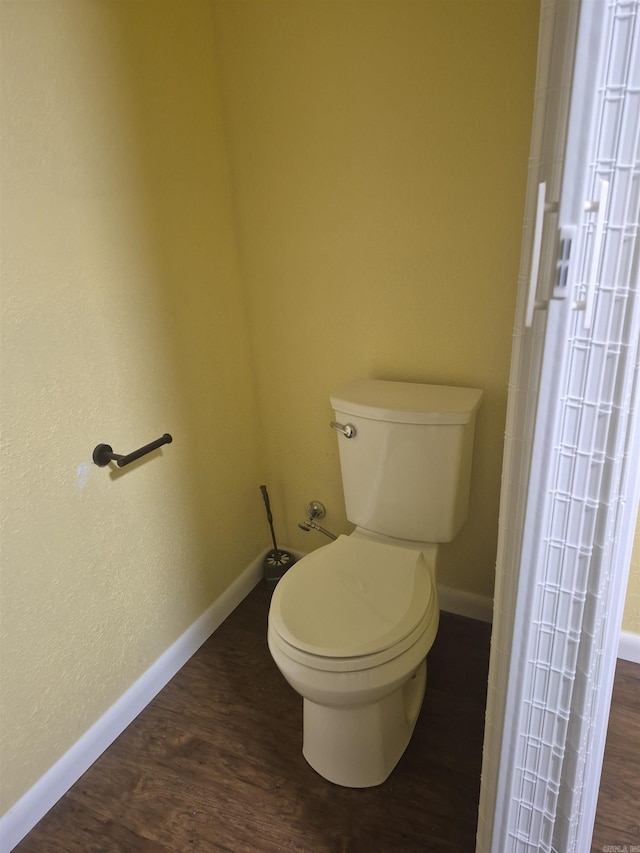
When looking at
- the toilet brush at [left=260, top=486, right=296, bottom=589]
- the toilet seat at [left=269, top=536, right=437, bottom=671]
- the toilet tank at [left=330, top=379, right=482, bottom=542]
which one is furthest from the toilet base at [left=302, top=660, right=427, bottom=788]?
the toilet brush at [left=260, top=486, right=296, bottom=589]

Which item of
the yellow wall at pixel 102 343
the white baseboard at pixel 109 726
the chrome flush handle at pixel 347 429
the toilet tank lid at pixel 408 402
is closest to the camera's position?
the yellow wall at pixel 102 343

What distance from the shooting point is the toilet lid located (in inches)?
46.1

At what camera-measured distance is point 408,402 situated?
57.1 inches

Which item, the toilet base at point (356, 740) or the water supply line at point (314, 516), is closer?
the toilet base at point (356, 740)

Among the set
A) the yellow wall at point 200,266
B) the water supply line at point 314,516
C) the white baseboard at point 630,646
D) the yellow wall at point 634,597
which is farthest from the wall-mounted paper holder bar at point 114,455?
the white baseboard at point 630,646

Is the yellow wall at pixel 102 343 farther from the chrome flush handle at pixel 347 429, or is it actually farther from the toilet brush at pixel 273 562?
the chrome flush handle at pixel 347 429

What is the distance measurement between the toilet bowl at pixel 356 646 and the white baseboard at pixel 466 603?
1.30 ft

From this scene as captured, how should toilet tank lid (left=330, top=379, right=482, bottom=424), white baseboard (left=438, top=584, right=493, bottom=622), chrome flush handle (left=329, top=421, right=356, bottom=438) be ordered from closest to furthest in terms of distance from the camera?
1. toilet tank lid (left=330, top=379, right=482, bottom=424)
2. chrome flush handle (left=329, top=421, right=356, bottom=438)
3. white baseboard (left=438, top=584, right=493, bottom=622)

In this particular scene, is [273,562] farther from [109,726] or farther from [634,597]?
[634,597]

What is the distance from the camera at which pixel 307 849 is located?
3.89 ft

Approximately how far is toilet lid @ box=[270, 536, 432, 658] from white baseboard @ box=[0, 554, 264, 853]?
546 millimetres

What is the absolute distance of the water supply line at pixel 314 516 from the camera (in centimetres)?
194

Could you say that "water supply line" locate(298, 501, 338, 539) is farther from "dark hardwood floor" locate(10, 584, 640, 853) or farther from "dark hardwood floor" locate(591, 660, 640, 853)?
"dark hardwood floor" locate(591, 660, 640, 853)

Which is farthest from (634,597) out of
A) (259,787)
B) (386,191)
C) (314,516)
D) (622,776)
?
(386,191)
